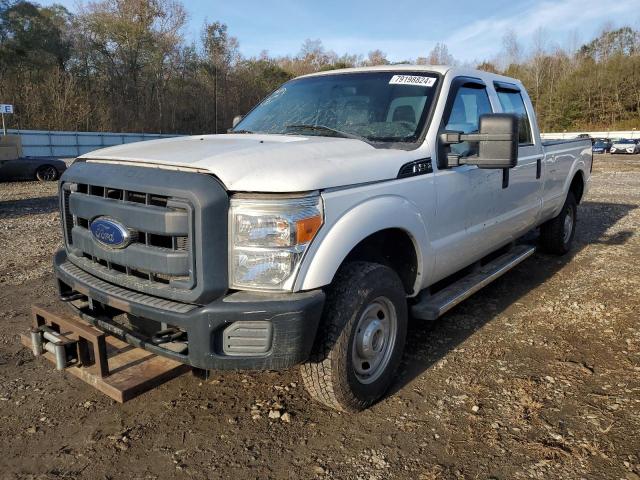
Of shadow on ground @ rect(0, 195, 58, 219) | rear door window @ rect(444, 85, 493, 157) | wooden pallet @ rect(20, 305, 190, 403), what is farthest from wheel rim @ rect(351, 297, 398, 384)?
shadow on ground @ rect(0, 195, 58, 219)

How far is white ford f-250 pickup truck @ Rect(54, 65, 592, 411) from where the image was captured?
232 cm

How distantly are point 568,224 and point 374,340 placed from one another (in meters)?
4.71

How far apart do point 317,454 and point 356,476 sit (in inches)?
9.9

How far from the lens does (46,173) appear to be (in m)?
15.6

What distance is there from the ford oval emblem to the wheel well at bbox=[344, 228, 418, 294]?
1.32 m

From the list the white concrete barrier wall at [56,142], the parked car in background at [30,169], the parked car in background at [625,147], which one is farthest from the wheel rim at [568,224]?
the parked car in background at [625,147]

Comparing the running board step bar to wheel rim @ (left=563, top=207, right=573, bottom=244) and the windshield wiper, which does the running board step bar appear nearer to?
the windshield wiper

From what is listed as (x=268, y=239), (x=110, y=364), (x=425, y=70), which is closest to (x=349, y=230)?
(x=268, y=239)

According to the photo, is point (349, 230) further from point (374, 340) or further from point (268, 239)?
point (374, 340)

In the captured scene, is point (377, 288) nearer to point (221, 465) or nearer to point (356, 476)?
point (356, 476)

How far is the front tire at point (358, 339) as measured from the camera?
8.56 feet

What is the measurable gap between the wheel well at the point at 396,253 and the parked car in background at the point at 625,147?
44379 mm

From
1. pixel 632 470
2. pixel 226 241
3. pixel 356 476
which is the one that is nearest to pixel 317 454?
pixel 356 476

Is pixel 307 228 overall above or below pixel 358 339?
above
